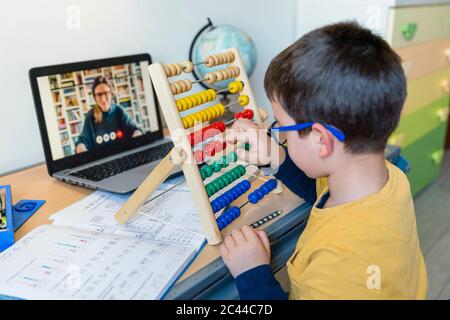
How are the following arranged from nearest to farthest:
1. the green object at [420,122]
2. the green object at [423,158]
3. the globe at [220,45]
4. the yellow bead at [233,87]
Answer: the yellow bead at [233,87] < the globe at [220,45] < the green object at [420,122] < the green object at [423,158]

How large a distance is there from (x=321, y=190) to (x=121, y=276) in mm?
445

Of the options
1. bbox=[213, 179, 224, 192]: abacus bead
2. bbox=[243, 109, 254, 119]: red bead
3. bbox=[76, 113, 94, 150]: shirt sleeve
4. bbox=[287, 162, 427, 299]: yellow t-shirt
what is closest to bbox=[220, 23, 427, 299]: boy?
bbox=[287, 162, 427, 299]: yellow t-shirt

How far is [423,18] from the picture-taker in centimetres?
173

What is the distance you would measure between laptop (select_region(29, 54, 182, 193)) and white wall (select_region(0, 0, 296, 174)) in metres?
0.10

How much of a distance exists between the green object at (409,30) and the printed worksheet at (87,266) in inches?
52.2

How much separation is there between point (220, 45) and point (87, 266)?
840mm

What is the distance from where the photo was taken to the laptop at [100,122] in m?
0.99

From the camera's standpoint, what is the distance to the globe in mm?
1294

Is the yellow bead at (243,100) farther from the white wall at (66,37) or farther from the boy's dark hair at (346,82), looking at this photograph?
the white wall at (66,37)

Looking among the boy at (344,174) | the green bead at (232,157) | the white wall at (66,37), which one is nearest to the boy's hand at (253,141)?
the green bead at (232,157)

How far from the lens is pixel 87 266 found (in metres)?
0.66

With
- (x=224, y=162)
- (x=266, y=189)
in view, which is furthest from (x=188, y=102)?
(x=266, y=189)

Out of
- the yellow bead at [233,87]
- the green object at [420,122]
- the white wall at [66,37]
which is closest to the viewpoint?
the yellow bead at [233,87]
